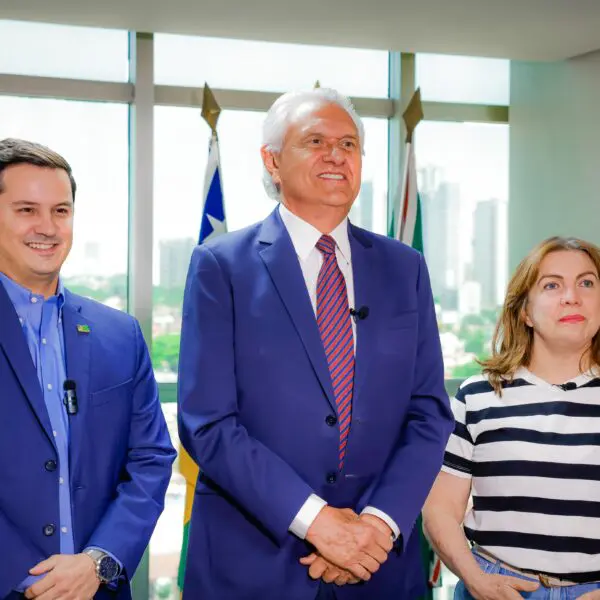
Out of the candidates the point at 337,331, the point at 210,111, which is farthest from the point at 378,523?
the point at 210,111

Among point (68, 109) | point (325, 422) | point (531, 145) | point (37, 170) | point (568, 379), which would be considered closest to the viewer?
point (325, 422)

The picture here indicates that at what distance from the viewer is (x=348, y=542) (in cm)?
196

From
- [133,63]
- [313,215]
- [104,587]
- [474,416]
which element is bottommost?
[104,587]

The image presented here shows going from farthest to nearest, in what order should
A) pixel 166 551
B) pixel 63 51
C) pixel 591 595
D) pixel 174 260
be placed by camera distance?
pixel 174 260, pixel 166 551, pixel 63 51, pixel 591 595

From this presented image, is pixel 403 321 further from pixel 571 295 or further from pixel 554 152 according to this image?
pixel 554 152

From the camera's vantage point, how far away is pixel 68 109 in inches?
203

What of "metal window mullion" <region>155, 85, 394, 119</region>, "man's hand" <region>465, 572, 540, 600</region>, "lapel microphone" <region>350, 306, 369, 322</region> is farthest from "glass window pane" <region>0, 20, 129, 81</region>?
"man's hand" <region>465, 572, 540, 600</region>

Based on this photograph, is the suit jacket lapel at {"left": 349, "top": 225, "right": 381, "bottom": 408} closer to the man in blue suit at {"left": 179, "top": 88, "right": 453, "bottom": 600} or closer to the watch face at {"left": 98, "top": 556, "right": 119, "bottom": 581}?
the man in blue suit at {"left": 179, "top": 88, "right": 453, "bottom": 600}

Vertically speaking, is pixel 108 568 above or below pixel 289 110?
below

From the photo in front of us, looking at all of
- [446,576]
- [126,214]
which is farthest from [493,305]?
[126,214]

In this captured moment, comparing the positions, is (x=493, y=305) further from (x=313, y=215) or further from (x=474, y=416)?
(x=313, y=215)

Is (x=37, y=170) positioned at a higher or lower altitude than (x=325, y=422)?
higher

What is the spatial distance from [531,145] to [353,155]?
3809 millimetres

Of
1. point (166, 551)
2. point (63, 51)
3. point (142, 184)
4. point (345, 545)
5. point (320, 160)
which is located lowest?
point (166, 551)
